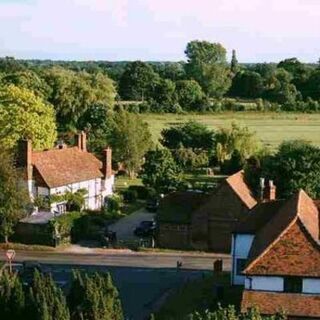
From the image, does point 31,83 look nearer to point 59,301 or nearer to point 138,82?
point 138,82

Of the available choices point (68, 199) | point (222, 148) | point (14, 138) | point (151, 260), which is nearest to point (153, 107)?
point (222, 148)

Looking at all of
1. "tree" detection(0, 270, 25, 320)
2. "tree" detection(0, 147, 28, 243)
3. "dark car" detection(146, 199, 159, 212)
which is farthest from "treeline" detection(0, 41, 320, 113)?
"tree" detection(0, 270, 25, 320)

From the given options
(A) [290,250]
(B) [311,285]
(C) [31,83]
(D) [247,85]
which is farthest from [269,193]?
(D) [247,85]

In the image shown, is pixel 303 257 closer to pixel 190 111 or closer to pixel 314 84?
pixel 190 111

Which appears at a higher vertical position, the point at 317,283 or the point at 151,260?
the point at 317,283

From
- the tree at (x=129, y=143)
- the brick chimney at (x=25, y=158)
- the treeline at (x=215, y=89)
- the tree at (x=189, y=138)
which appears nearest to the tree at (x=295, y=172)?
the brick chimney at (x=25, y=158)

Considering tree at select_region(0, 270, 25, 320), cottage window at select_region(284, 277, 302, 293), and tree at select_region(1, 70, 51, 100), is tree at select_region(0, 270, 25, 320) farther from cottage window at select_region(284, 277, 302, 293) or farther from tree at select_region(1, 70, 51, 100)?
tree at select_region(1, 70, 51, 100)
